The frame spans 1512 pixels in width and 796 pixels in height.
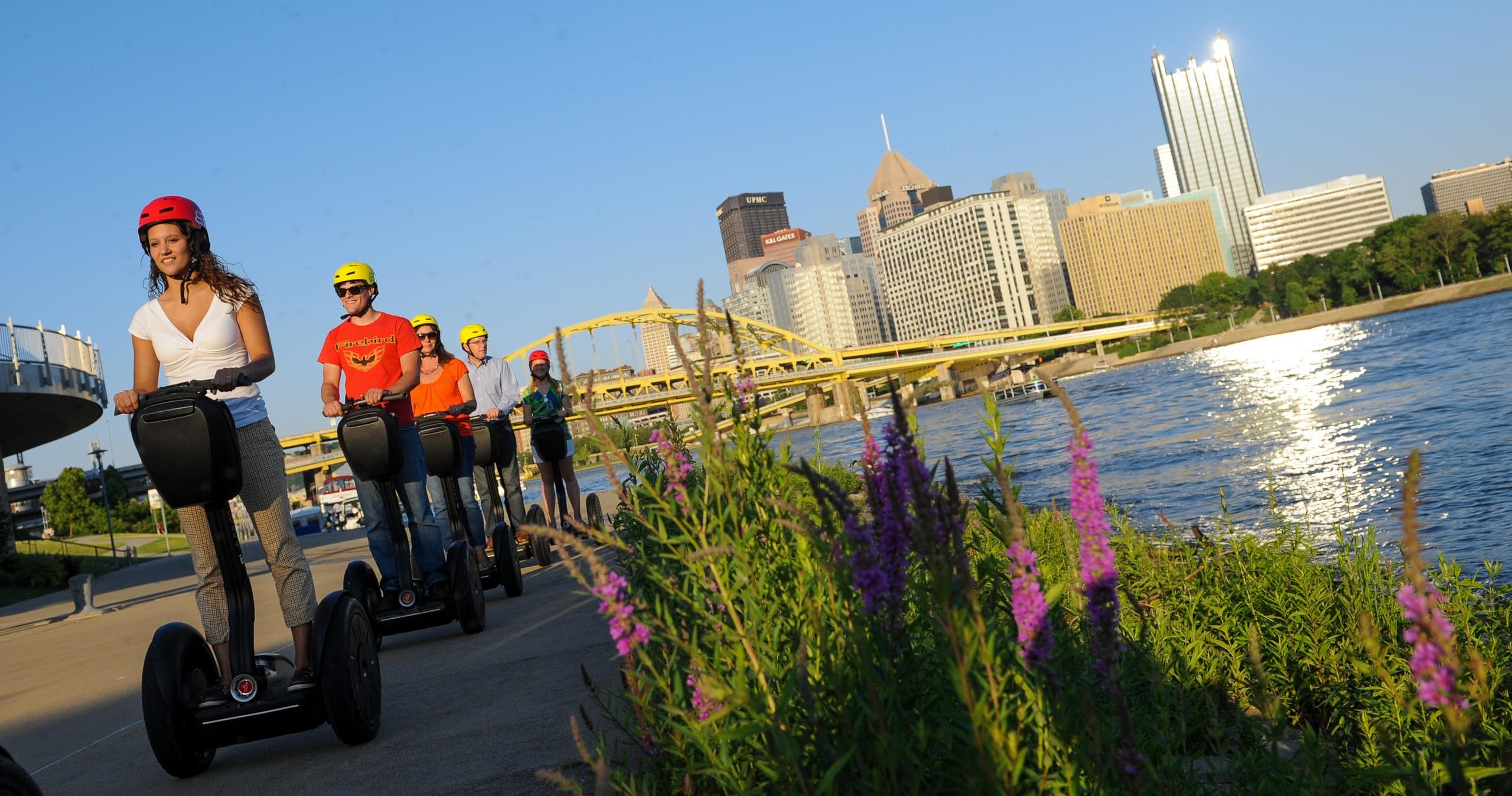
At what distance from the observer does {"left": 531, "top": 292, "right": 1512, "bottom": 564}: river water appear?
9.27 meters

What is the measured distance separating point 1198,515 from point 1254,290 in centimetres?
12155

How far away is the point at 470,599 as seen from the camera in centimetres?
587

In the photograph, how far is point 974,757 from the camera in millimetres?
1703

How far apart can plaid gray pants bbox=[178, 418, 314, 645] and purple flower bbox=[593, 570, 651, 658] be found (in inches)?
74.4

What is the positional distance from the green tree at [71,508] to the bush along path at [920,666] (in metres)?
51.6

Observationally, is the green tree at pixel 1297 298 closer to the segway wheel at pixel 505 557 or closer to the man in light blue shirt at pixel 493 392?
the man in light blue shirt at pixel 493 392

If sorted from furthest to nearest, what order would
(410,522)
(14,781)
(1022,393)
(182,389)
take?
(1022,393), (410,522), (182,389), (14,781)

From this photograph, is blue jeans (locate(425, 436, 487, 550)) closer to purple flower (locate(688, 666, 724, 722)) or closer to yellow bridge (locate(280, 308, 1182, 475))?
purple flower (locate(688, 666, 724, 722))

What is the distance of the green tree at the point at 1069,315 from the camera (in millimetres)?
158000

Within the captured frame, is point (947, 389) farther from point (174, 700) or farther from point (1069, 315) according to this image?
point (174, 700)

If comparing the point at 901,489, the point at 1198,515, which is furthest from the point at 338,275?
the point at 1198,515

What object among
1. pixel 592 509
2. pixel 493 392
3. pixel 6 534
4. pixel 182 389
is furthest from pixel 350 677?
pixel 6 534

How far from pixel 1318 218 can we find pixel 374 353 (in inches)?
8397

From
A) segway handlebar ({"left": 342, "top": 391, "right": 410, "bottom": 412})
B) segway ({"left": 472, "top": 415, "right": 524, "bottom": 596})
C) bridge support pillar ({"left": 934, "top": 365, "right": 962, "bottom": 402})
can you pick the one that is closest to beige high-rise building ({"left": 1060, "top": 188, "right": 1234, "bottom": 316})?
bridge support pillar ({"left": 934, "top": 365, "right": 962, "bottom": 402})
